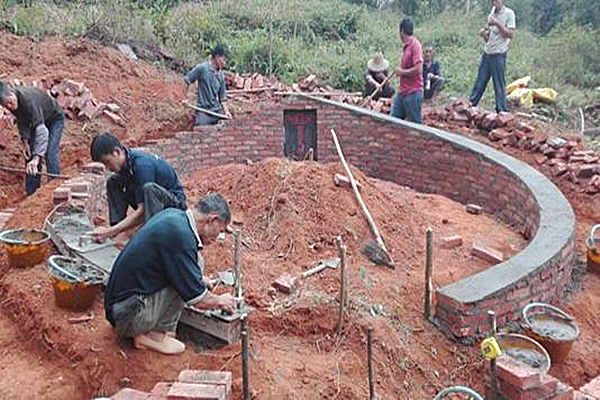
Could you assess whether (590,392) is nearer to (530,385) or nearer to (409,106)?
(530,385)

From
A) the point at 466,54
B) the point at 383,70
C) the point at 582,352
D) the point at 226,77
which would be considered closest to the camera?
the point at 582,352

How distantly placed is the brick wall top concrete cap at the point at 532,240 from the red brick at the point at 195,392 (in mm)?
1966

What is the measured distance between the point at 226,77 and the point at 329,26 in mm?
7024

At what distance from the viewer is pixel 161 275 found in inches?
140

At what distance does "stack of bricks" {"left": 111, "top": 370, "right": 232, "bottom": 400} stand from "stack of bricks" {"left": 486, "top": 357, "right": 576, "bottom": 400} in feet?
5.69

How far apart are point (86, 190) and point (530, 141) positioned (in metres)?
5.63

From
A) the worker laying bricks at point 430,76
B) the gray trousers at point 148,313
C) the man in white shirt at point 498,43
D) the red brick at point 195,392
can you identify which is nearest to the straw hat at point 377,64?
the worker laying bricks at point 430,76

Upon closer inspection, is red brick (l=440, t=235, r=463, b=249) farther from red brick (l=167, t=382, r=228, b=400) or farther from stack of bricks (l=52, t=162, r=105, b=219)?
red brick (l=167, t=382, r=228, b=400)

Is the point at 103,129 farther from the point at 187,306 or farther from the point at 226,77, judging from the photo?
the point at 187,306

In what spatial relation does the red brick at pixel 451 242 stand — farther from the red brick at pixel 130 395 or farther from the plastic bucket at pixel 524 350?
the red brick at pixel 130 395

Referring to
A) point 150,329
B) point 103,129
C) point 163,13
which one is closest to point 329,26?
point 163,13

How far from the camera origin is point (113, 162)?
450 cm

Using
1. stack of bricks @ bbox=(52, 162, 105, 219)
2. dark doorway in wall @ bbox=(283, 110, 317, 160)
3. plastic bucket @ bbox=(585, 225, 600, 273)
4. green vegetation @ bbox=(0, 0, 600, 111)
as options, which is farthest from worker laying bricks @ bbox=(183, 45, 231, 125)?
plastic bucket @ bbox=(585, 225, 600, 273)

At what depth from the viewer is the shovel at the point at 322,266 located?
17.0ft
